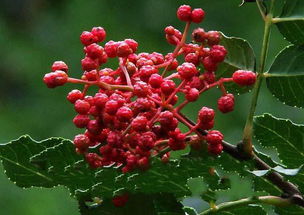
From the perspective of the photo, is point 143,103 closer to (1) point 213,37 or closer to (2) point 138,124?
(2) point 138,124

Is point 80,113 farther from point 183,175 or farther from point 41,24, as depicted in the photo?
point 41,24

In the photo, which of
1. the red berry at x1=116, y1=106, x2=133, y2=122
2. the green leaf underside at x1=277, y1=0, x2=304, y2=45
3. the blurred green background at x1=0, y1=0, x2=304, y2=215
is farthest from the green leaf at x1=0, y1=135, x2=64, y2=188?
the blurred green background at x1=0, y1=0, x2=304, y2=215

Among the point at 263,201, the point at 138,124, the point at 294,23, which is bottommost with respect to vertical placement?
the point at 263,201

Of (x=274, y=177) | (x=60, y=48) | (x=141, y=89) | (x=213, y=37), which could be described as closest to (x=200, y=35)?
(x=213, y=37)

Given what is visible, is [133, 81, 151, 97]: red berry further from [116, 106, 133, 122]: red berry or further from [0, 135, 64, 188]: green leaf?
[0, 135, 64, 188]: green leaf

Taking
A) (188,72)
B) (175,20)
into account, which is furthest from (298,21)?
(175,20)

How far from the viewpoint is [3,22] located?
6.99 metres

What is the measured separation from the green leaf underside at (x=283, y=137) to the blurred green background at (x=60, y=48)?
3.09m

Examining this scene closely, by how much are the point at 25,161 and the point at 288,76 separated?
40 centimetres

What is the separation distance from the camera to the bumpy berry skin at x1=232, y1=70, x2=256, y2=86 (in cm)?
135

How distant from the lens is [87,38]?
55.9 inches

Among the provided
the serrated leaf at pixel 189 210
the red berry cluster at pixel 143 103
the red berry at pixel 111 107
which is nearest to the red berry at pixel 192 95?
the red berry cluster at pixel 143 103

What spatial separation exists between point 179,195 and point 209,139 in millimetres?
161

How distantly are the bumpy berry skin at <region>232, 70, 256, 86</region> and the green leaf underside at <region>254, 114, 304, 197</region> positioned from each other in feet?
0.34
